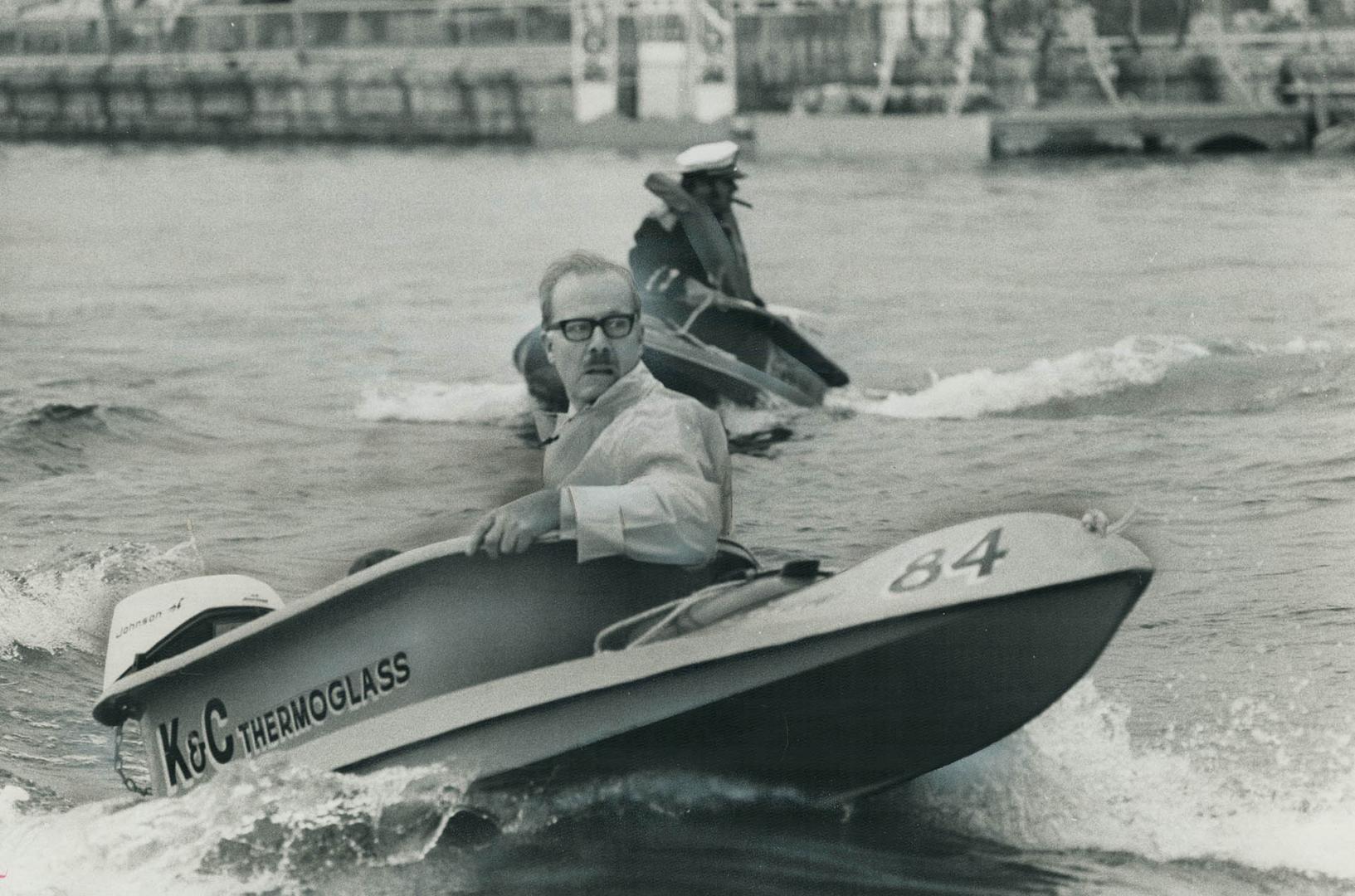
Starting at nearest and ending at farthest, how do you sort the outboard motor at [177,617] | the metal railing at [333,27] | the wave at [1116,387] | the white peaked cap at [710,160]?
1. the outboard motor at [177,617]
2. the white peaked cap at [710,160]
3. the wave at [1116,387]
4. the metal railing at [333,27]

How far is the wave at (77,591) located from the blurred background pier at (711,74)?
2584 centimetres

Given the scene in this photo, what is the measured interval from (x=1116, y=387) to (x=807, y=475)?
3.34 metres

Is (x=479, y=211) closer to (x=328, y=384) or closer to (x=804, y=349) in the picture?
(x=328, y=384)

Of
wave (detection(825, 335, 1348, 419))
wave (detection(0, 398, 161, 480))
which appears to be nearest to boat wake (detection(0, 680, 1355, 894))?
wave (detection(0, 398, 161, 480))

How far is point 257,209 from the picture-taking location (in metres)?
30.3

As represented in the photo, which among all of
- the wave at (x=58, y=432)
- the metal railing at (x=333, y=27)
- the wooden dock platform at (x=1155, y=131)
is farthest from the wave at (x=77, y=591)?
the metal railing at (x=333, y=27)

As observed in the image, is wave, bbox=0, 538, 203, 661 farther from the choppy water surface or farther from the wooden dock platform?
the wooden dock platform

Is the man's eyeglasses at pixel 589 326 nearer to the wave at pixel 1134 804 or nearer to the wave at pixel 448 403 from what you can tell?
the wave at pixel 1134 804

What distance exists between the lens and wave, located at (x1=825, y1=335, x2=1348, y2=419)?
1335 cm

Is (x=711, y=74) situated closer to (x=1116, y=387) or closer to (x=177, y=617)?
(x=1116, y=387)

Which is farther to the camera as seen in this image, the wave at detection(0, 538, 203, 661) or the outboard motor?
the wave at detection(0, 538, 203, 661)

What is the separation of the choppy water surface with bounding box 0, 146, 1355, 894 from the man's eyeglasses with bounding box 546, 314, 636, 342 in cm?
112

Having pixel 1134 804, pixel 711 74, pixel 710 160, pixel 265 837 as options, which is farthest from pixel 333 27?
pixel 1134 804

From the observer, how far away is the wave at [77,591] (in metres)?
8.37
